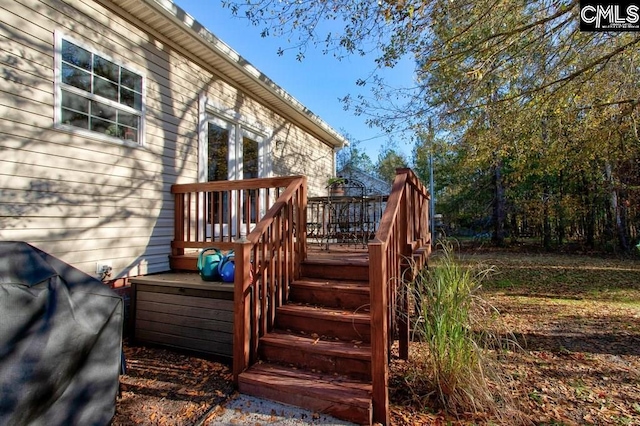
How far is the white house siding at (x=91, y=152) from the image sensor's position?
291 cm

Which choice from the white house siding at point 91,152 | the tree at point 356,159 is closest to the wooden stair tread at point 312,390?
the white house siding at point 91,152

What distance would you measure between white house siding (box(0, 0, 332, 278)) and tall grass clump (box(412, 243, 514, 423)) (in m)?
3.28

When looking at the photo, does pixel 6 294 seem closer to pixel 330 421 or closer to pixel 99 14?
pixel 330 421

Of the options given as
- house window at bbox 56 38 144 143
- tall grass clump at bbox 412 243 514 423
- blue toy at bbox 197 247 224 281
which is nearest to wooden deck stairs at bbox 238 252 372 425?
tall grass clump at bbox 412 243 514 423

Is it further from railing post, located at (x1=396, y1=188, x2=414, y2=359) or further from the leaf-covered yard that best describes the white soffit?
the leaf-covered yard

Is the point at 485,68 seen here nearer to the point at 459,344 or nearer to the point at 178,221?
the point at 459,344

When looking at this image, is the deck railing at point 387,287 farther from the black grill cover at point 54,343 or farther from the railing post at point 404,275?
the black grill cover at point 54,343

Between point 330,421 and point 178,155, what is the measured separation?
375 centimetres

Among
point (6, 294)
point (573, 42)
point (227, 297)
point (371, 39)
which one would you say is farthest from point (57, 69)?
point (573, 42)

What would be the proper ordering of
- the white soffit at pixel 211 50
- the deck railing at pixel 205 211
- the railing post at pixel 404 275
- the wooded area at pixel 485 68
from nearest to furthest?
the railing post at pixel 404 275, the white soffit at pixel 211 50, the deck railing at pixel 205 211, the wooded area at pixel 485 68

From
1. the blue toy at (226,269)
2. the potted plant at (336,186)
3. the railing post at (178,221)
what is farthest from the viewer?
the potted plant at (336,186)

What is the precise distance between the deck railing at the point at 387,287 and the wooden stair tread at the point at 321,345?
0.21 meters

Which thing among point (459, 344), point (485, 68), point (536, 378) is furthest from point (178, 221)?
point (485, 68)

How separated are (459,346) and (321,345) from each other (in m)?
1.05
